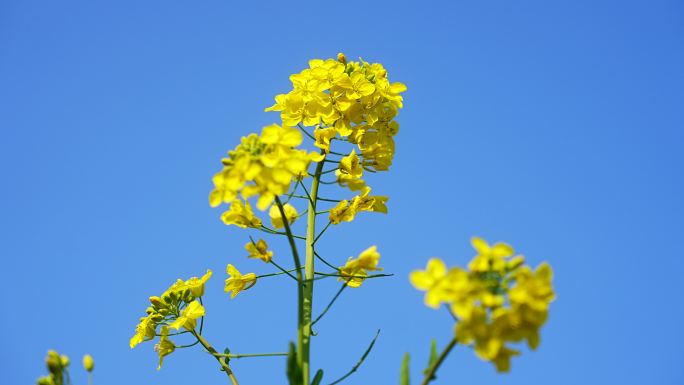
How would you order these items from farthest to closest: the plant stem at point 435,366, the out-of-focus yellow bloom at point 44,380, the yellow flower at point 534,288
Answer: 1. the out-of-focus yellow bloom at point 44,380
2. the plant stem at point 435,366
3. the yellow flower at point 534,288

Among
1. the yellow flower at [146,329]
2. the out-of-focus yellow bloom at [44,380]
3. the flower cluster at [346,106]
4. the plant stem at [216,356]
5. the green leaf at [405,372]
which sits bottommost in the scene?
the green leaf at [405,372]

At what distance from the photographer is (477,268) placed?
246 centimetres

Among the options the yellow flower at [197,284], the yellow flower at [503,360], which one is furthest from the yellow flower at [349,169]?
the yellow flower at [503,360]

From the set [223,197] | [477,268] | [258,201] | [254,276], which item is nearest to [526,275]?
[477,268]

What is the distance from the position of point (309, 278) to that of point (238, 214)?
58cm

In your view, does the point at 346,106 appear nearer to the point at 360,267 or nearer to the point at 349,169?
the point at 349,169

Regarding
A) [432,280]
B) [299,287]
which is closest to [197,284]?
[299,287]

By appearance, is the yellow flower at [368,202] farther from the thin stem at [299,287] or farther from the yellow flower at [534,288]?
the yellow flower at [534,288]

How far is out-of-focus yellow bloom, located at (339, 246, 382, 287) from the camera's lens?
12.0ft

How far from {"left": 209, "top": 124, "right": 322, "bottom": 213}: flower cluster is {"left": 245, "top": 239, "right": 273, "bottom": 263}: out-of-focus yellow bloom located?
1.43ft

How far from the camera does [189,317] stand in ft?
13.3

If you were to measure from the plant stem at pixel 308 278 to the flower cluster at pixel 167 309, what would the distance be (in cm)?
68

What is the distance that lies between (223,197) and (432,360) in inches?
44.3

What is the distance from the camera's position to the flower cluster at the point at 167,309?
4.16m
